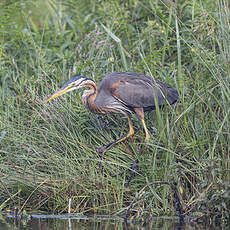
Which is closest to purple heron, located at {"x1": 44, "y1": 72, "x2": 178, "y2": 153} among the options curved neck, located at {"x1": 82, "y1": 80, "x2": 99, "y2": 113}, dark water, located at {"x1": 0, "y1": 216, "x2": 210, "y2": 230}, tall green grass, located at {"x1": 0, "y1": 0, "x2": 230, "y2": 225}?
curved neck, located at {"x1": 82, "y1": 80, "x2": 99, "y2": 113}

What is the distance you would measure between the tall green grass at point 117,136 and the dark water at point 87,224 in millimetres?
164

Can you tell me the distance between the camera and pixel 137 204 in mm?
5059

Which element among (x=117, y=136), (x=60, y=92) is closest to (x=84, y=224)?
(x=117, y=136)

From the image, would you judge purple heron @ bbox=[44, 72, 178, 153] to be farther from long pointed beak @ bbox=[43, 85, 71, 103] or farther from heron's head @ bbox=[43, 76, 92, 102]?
long pointed beak @ bbox=[43, 85, 71, 103]

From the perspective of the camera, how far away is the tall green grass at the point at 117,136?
16.3 ft

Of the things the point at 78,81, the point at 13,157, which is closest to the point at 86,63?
the point at 78,81

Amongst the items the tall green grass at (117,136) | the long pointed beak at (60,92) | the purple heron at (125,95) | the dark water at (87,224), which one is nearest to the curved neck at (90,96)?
the purple heron at (125,95)

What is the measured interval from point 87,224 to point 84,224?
0.09 ft

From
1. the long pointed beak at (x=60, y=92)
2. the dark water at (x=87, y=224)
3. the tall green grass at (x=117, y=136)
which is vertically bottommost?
the dark water at (x=87, y=224)

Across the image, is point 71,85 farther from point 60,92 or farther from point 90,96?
point 90,96

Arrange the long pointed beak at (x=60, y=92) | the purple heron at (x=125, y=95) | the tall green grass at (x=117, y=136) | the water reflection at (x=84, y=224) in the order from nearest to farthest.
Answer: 1. the water reflection at (x=84, y=224)
2. the tall green grass at (x=117, y=136)
3. the long pointed beak at (x=60, y=92)
4. the purple heron at (x=125, y=95)

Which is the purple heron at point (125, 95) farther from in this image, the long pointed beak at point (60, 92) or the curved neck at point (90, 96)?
the long pointed beak at point (60, 92)

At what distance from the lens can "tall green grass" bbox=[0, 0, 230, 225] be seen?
4961 millimetres

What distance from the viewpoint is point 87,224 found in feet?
15.7
